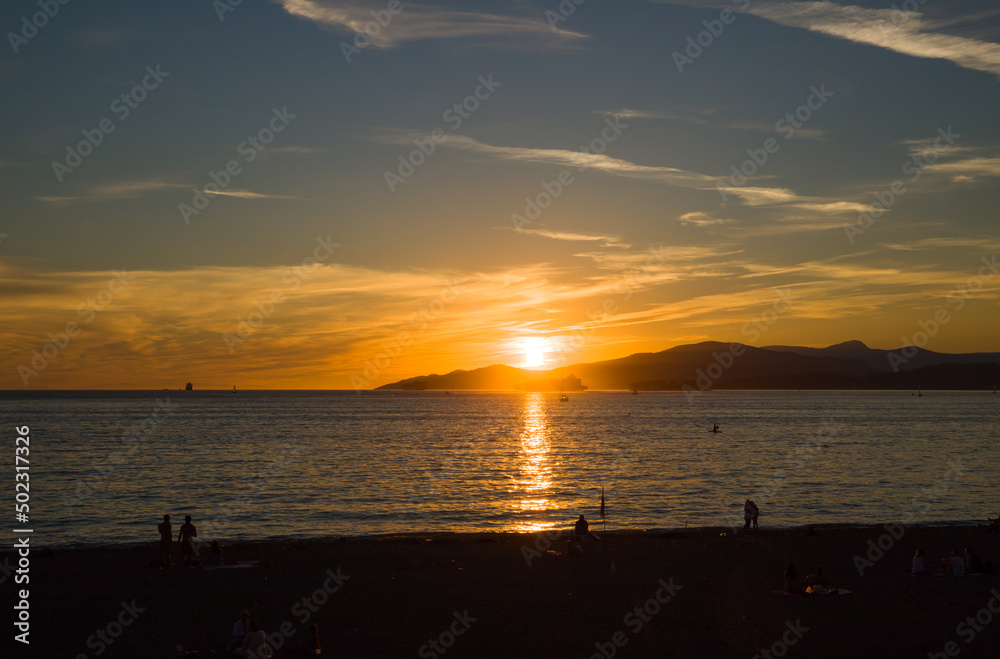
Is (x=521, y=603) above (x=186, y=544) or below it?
below

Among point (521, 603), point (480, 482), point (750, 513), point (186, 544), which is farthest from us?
point (480, 482)

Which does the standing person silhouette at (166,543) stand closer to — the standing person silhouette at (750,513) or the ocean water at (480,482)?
the ocean water at (480,482)

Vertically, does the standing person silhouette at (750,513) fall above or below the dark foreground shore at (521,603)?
above

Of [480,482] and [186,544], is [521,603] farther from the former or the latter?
[480,482]

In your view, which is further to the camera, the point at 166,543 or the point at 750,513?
the point at 750,513

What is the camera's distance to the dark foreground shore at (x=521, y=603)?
15453 millimetres

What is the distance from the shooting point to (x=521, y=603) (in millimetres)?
19172

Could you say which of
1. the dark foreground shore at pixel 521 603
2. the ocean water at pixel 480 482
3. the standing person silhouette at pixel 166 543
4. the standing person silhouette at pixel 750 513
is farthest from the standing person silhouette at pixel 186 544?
the standing person silhouette at pixel 750 513

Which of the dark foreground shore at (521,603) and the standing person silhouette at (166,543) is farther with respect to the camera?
the standing person silhouette at (166,543)

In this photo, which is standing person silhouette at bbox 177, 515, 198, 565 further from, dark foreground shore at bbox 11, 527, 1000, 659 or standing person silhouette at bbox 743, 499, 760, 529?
standing person silhouette at bbox 743, 499, 760, 529

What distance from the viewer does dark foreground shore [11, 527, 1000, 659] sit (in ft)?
50.7

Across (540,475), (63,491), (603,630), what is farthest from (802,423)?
(603,630)

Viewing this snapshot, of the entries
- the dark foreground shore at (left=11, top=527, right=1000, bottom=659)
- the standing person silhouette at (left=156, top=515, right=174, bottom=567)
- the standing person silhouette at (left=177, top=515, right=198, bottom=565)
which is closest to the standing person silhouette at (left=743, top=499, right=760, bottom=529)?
the dark foreground shore at (left=11, top=527, right=1000, bottom=659)

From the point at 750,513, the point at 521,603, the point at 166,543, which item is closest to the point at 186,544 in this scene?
the point at 166,543
